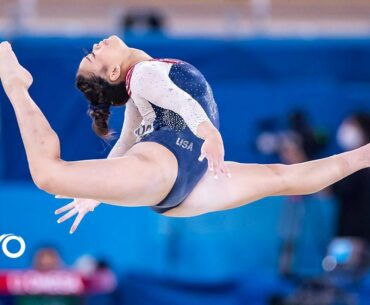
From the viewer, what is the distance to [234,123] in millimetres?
7312

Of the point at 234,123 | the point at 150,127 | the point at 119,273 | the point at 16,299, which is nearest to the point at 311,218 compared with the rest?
the point at 234,123

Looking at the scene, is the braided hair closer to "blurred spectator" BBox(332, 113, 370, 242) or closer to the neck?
the neck

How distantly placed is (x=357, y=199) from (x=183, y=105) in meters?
3.24

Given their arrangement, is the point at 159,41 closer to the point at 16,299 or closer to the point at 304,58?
the point at 304,58

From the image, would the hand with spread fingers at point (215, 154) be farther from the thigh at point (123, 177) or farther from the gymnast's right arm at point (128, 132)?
the gymnast's right arm at point (128, 132)

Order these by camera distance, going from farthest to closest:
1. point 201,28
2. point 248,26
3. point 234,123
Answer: point 201,28
point 248,26
point 234,123

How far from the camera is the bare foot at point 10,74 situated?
411 centimetres

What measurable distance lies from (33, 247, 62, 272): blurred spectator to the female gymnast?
1.64 metres

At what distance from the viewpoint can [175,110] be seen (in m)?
4.08

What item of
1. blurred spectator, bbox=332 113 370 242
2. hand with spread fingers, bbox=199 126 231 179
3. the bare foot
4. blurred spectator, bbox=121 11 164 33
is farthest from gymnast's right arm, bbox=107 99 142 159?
blurred spectator, bbox=121 11 164 33

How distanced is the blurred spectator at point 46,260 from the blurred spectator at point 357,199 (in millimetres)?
1926

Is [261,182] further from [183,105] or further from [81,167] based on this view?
[81,167]

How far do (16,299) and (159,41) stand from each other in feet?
6.04

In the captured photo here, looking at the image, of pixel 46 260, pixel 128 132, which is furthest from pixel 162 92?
pixel 46 260
